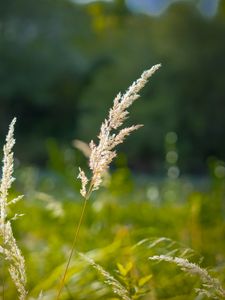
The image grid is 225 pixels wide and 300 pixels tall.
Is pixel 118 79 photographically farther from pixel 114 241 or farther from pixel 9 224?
pixel 9 224

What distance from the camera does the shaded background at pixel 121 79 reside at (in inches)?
970

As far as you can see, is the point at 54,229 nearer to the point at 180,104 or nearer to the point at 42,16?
the point at 180,104

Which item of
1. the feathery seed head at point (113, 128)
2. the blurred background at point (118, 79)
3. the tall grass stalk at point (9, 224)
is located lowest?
the tall grass stalk at point (9, 224)

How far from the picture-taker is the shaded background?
2464 cm

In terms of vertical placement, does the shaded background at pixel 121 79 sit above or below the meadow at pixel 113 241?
above

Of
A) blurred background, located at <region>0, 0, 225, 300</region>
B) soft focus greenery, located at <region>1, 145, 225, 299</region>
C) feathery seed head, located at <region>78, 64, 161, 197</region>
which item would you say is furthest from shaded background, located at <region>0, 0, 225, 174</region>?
feathery seed head, located at <region>78, 64, 161, 197</region>

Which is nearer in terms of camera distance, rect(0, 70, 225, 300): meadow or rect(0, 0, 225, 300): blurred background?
rect(0, 70, 225, 300): meadow

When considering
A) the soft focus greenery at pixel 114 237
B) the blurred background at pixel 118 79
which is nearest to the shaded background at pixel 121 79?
the blurred background at pixel 118 79

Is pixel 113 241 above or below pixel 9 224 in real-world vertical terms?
above

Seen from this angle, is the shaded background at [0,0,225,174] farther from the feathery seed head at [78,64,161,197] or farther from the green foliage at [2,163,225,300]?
the feathery seed head at [78,64,161,197]

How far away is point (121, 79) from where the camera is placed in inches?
997

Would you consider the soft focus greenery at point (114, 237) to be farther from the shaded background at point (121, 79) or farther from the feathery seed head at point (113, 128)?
the shaded background at point (121, 79)

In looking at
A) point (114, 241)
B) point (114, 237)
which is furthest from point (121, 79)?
point (114, 241)

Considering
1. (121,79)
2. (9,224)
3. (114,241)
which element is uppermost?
(121,79)
